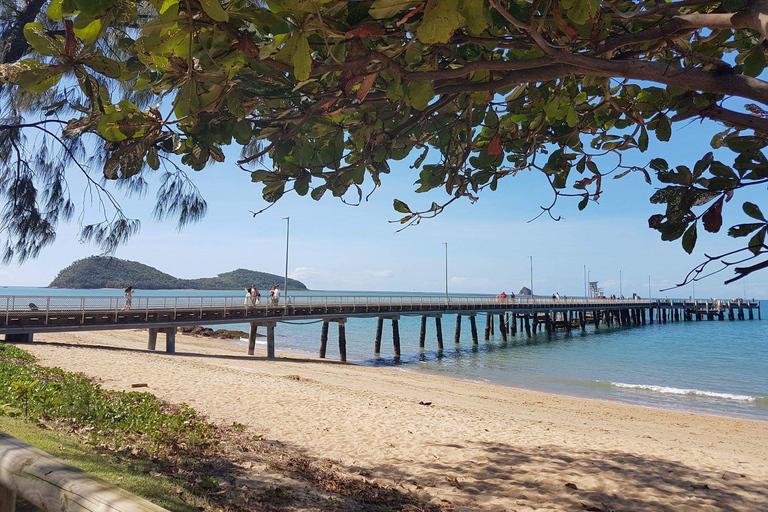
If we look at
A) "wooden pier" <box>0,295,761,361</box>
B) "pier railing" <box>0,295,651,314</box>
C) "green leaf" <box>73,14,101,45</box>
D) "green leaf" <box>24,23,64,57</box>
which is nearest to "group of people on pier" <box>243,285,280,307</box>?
"pier railing" <box>0,295,651,314</box>

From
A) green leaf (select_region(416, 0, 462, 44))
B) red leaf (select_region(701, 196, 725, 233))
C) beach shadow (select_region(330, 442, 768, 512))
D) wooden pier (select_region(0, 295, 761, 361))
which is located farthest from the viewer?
wooden pier (select_region(0, 295, 761, 361))

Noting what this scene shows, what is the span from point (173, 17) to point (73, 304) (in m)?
20.0

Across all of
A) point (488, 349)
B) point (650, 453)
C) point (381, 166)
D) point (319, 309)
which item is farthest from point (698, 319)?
point (381, 166)

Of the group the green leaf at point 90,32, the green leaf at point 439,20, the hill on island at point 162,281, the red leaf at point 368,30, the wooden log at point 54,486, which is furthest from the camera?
the hill on island at point 162,281

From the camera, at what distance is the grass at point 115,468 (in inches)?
152

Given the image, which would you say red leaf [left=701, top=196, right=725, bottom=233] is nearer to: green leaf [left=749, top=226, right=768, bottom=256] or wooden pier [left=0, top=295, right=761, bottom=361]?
green leaf [left=749, top=226, right=768, bottom=256]

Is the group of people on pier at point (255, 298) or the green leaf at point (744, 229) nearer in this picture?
the green leaf at point (744, 229)

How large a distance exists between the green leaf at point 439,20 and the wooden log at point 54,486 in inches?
80.2

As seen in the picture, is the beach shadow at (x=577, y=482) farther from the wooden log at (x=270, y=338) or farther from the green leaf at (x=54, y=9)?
the wooden log at (x=270, y=338)

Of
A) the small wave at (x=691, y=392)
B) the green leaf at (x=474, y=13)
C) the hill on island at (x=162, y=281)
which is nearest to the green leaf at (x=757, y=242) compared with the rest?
the green leaf at (x=474, y=13)

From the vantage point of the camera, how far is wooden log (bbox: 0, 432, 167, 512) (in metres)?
1.50

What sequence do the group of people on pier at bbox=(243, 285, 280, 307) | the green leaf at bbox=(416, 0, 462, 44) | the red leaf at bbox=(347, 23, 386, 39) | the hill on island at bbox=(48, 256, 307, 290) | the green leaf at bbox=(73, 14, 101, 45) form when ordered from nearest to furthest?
1. the green leaf at bbox=(416, 0, 462, 44)
2. the green leaf at bbox=(73, 14, 101, 45)
3. the red leaf at bbox=(347, 23, 386, 39)
4. the group of people on pier at bbox=(243, 285, 280, 307)
5. the hill on island at bbox=(48, 256, 307, 290)

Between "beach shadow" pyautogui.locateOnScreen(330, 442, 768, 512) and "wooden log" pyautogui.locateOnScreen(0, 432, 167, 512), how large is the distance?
4.55m

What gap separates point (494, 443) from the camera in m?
8.21
